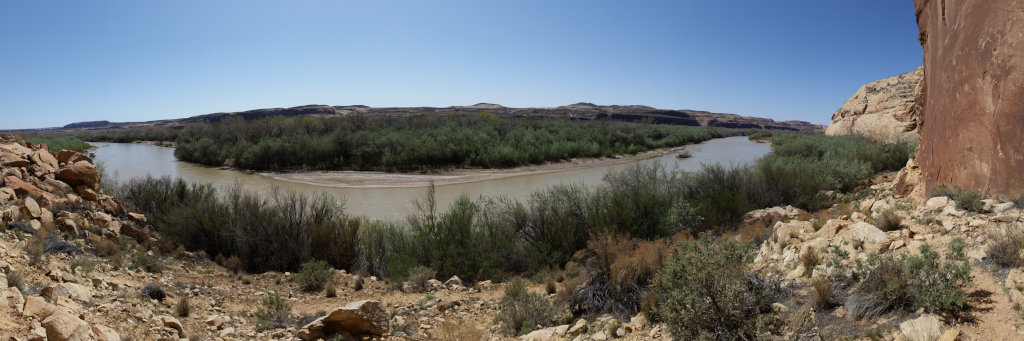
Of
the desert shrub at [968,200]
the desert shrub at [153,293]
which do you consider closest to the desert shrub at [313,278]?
the desert shrub at [153,293]

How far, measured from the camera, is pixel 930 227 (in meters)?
5.12

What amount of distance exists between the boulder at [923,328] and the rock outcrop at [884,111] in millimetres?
22041

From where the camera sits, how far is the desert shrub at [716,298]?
413 cm

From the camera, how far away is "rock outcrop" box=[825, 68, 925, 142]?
906 inches

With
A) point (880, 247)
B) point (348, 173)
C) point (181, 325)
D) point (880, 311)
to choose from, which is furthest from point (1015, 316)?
point (348, 173)

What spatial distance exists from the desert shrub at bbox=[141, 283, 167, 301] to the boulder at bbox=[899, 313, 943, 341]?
8336 mm

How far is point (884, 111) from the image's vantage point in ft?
84.0

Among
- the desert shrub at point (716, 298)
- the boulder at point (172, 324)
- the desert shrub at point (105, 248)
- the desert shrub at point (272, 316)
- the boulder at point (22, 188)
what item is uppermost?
the boulder at point (22, 188)

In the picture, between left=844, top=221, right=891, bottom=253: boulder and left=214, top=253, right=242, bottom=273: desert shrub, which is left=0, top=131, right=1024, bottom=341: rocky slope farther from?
left=214, top=253, right=242, bottom=273: desert shrub

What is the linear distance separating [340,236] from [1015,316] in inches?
445

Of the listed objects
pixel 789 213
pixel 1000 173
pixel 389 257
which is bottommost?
pixel 389 257

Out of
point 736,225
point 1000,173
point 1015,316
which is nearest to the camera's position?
point 1015,316

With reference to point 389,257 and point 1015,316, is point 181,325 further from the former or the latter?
point 1015,316

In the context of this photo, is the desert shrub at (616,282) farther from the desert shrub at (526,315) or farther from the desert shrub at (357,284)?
the desert shrub at (357,284)
